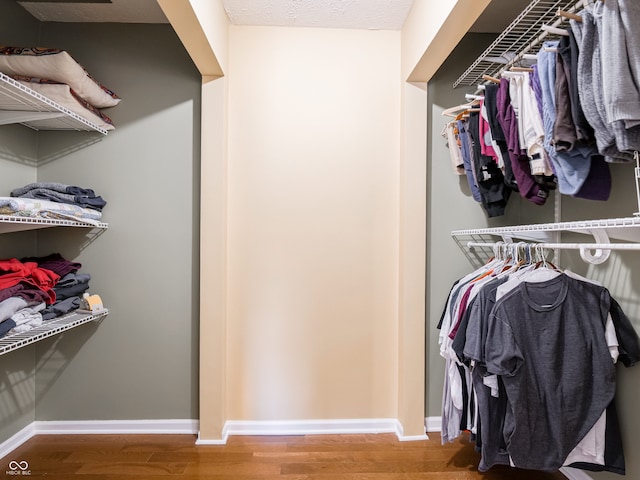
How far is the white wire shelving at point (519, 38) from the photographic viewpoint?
1599 mm

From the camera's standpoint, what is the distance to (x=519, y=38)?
1.77m

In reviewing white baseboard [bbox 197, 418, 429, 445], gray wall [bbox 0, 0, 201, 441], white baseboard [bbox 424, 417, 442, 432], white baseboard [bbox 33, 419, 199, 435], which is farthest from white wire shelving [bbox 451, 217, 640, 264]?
white baseboard [bbox 33, 419, 199, 435]

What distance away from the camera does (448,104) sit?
251 centimetres

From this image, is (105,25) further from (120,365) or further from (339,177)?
(120,365)

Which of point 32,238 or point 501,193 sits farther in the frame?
point 32,238

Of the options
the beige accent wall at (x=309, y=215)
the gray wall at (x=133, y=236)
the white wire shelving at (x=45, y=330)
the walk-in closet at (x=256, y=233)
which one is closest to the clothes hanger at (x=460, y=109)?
the walk-in closet at (x=256, y=233)

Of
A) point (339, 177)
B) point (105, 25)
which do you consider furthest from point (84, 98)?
point (339, 177)

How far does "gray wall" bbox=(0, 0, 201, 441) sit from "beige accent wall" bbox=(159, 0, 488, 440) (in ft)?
0.85

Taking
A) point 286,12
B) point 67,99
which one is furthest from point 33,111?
point 286,12

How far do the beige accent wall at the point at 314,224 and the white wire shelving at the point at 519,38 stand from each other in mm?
438

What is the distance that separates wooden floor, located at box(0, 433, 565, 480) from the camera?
2012mm

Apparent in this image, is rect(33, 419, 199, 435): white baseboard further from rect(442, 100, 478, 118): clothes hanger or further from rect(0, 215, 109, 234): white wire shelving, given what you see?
rect(442, 100, 478, 118): clothes hanger

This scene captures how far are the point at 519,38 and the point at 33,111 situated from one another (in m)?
2.22

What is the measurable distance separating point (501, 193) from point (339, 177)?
0.89 meters
